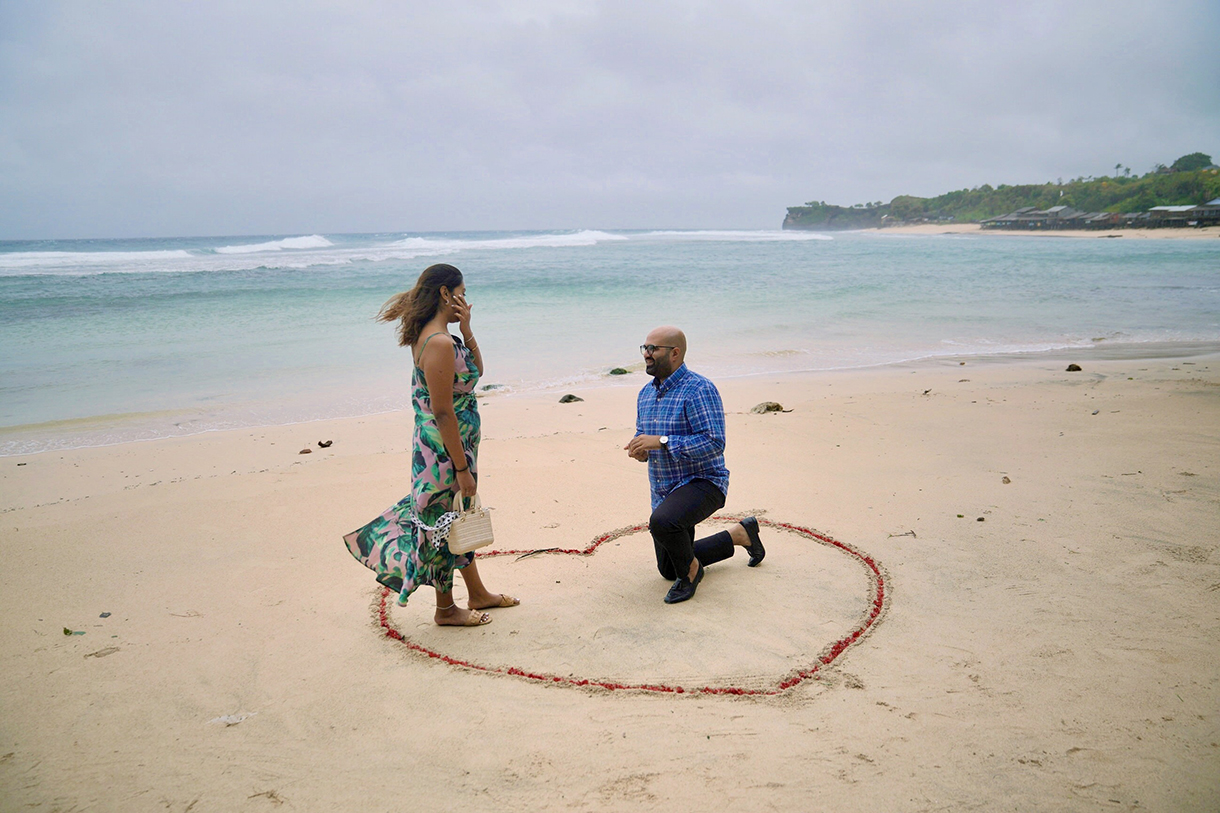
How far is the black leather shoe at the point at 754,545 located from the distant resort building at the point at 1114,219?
67127 mm

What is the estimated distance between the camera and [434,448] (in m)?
3.48

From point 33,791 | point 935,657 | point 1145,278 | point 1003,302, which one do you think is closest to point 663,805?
point 935,657

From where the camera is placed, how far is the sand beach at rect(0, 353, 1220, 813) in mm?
2471

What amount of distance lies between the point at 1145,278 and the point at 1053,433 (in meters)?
23.0

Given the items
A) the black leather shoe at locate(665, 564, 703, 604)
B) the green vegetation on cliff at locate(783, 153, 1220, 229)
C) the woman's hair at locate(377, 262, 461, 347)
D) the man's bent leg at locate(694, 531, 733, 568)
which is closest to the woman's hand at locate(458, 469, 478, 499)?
the woman's hair at locate(377, 262, 461, 347)

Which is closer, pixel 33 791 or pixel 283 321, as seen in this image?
pixel 33 791

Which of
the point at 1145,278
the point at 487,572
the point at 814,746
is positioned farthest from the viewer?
the point at 1145,278

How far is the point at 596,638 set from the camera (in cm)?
350

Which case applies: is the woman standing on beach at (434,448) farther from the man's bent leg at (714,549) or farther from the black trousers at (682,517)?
the man's bent leg at (714,549)

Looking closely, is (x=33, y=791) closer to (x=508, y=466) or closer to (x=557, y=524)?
(x=557, y=524)

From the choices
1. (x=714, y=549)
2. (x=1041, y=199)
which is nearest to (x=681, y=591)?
(x=714, y=549)

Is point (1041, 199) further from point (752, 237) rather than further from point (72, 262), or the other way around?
point (72, 262)

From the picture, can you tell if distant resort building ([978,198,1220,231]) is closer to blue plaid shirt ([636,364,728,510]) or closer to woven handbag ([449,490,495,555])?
blue plaid shirt ([636,364,728,510])

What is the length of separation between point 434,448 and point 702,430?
1.39m
